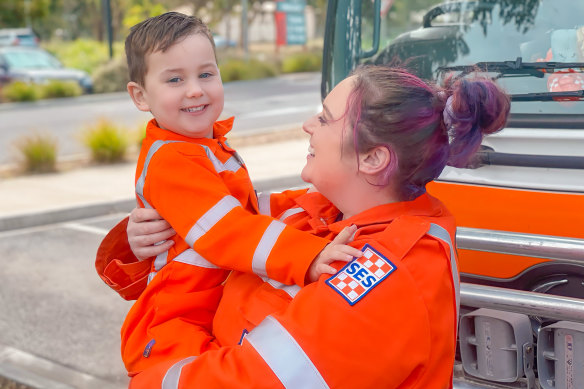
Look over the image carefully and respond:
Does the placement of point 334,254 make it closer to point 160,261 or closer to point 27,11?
point 160,261

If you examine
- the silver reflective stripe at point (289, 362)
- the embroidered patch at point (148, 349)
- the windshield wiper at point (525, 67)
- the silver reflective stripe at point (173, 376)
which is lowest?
the embroidered patch at point (148, 349)

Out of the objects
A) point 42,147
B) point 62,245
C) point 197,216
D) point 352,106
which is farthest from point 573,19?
point 42,147

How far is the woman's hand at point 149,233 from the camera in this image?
80.0 inches

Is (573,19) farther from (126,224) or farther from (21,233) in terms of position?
(21,233)

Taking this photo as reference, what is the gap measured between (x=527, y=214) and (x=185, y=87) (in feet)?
3.85

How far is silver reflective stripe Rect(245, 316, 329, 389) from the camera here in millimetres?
1517

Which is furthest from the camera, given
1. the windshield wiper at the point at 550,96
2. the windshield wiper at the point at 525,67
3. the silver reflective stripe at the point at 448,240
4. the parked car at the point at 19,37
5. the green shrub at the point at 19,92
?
the parked car at the point at 19,37

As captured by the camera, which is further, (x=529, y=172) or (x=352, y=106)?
(x=529, y=172)

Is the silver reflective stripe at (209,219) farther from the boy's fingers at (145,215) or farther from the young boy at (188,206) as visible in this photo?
the boy's fingers at (145,215)

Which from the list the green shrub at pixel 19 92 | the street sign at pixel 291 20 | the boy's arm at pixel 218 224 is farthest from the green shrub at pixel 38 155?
the street sign at pixel 291 20

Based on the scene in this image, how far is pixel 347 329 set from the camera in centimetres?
150

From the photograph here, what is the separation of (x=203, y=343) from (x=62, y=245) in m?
5.40

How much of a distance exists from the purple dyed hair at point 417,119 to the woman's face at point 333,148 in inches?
1.2

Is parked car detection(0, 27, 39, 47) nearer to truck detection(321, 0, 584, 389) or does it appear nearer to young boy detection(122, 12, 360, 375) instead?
truck detection(321, 0, 584, 389)
